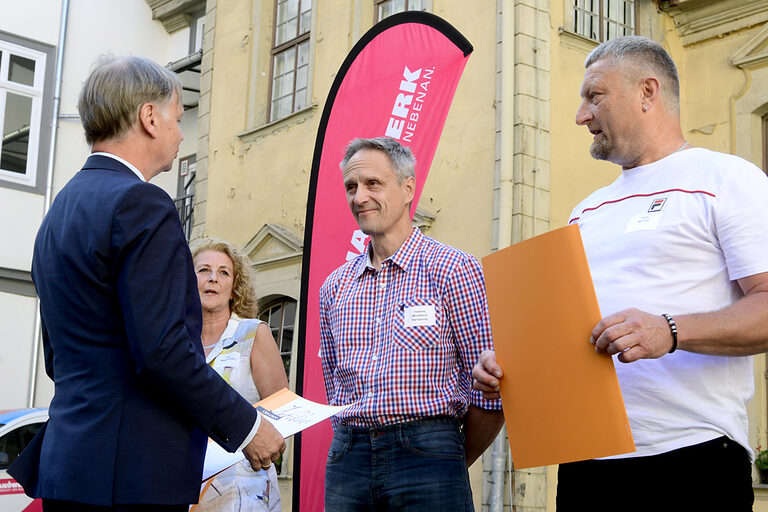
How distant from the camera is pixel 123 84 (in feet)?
9.06

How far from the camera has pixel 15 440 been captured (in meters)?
9.54

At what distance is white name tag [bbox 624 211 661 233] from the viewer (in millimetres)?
2682

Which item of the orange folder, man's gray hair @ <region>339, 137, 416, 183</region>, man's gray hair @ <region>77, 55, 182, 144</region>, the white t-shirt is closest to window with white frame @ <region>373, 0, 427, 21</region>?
man's gray hair @ <region>339, 137, 416, 183</region>

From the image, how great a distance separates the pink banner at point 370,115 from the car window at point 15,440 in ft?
17.1

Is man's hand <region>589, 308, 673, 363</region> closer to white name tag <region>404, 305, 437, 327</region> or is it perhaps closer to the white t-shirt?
the white t-shirt

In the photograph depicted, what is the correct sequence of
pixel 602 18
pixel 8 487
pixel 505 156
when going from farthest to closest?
1. pixel 602 18
2. pixel 505 156
3. pixel 8 487

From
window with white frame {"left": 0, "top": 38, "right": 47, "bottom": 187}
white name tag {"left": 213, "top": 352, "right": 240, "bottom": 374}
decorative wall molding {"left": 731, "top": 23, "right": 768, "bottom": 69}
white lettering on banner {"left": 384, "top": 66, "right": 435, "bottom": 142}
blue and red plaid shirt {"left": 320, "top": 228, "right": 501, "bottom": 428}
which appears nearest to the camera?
blue and red plaid shirt {"left": 320, "top": 228, "right": 501, "bottom": 428}

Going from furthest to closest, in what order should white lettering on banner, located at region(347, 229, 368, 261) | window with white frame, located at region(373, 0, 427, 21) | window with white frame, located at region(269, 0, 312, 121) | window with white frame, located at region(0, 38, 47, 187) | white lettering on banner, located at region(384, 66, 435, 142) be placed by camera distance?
1. window with white frame, located at region(0, 38, 47, 187)
2. window with white frame, located at region(269, 0, 312, 121)
3. window with white frame, located at region(373, 0, 427, 21)
4. white lettering on banner, located at region(384, 66, 435, 142)
5. white lettering on banner, located at region(347, 229, 368, 261)

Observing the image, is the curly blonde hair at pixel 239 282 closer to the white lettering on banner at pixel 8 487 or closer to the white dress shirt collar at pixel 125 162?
the white dress shirt collar at pixel 125 162

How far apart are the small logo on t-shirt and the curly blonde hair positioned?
93.3 inches

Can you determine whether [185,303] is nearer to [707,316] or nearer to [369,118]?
[707,316]

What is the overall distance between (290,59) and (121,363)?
11563 mm

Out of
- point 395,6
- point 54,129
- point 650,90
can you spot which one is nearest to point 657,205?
point 650,90

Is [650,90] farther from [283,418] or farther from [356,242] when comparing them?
[356,242]
